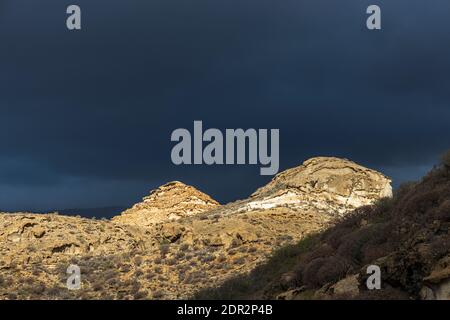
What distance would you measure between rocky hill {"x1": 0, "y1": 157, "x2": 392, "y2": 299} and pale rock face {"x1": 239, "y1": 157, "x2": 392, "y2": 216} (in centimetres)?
9

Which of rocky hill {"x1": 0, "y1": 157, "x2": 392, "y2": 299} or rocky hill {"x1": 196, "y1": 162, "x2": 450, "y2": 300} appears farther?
rocky hill {"x1": 0, "y1": 157, "x2": 392, "y2": 299}

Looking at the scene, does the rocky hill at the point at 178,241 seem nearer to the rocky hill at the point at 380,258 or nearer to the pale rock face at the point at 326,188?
the pale rock face at the point at 326,188

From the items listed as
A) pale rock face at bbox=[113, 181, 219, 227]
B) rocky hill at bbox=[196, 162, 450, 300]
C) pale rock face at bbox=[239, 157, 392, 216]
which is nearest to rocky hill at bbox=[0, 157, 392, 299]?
pale rock face at bbox=[239, 157, 392, 216]

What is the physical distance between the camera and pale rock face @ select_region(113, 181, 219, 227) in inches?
2621

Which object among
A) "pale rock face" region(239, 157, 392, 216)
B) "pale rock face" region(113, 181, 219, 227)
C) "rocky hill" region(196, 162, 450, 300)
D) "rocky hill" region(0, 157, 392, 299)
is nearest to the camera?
"rocky hill" region(196, 162, 450, 300)

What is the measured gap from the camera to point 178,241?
40.7 metres

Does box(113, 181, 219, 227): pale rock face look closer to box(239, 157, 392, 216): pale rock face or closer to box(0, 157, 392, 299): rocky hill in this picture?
box(0, 157, 392, 299): rocky hill

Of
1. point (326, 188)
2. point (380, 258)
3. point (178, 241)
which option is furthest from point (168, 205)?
point (380, 258)

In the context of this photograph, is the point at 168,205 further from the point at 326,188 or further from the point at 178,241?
the point at 178,241

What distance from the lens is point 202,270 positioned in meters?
33.0

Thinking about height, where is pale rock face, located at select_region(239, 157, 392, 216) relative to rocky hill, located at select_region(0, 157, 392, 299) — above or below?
above

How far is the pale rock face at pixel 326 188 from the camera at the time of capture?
5169cm

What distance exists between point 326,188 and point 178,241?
18.8 metres
